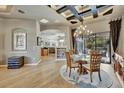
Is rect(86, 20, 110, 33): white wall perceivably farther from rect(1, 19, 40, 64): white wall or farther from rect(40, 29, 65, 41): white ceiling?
rect(1, 19, 40, 64): white wall

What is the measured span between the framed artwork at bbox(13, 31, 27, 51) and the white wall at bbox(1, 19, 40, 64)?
166 mm

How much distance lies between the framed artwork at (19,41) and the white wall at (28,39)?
0.17 metres

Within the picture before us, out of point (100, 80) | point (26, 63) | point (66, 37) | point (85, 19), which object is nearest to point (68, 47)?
point (66, 37)

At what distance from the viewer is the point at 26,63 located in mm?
6934

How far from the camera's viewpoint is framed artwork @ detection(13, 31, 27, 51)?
681cm

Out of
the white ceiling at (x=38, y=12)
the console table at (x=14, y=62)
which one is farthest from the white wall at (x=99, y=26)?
the console table at (x=14, y=62)

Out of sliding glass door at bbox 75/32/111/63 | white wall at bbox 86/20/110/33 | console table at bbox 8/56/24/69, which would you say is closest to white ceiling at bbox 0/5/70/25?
console table at bbox 8/56/24/69

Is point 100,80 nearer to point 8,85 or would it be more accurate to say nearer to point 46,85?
point 46,85

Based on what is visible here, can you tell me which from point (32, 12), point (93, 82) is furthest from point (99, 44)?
point (32, 12)

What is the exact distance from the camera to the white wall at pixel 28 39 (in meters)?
6.66

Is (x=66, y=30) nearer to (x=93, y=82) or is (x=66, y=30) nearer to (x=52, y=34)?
(x=52, y=34)

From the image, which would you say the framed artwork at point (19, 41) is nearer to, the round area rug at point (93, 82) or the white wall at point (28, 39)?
the white wall at point (28, 39)

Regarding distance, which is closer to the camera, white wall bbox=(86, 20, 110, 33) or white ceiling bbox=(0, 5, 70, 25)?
white ceiling bbox=(0, 5, 70, 25)

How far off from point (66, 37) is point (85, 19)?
7.24ft
